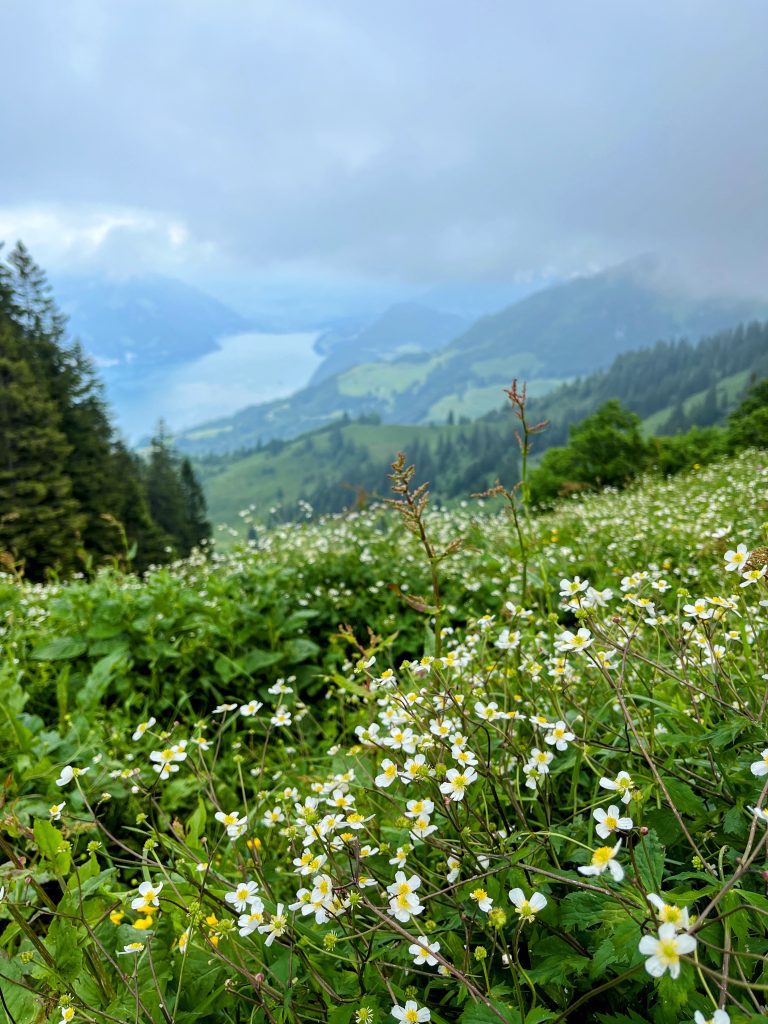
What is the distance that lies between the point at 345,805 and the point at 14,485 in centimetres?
3882

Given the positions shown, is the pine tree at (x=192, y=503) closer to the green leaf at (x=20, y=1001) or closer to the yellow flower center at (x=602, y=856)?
the green leaf at (x=20, y=1001)

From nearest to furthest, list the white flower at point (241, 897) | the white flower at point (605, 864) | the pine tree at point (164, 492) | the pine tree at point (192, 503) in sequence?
1. the white flower at point (605, 864)
2. the white flower at point (241, 897)
3. the pine tree at point (164, 492)
4. the pine tree at point (192, 503)

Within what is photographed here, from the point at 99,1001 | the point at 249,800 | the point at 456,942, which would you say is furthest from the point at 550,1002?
the point at 249,800

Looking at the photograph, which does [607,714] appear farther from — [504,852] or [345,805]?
[345,805]

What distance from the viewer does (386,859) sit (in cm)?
205

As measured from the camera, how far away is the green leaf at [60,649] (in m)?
4.82

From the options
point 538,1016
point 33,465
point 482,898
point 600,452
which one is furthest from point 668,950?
point 600,452

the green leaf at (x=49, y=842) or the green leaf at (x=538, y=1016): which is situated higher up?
the green leaf at (x=49, y=842)

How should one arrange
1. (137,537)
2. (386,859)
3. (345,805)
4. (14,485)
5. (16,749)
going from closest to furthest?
(345,805), (386,859), (16,749), (14,485), (137,537)

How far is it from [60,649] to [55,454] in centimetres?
3741

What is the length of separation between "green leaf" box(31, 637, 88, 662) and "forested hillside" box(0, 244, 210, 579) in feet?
83.7

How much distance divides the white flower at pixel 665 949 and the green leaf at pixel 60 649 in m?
4.99

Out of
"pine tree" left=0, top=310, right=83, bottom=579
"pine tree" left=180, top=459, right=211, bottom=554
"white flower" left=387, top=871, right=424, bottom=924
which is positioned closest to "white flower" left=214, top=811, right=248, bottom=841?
"white flower" left=387, top=871, right=424, bottom=924

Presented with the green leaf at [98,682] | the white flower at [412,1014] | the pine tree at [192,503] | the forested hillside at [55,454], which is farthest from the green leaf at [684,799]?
the pine tree at [192,503]
